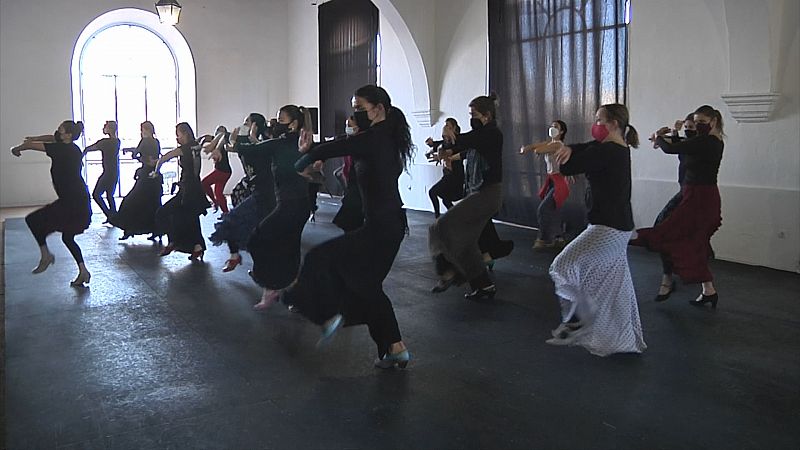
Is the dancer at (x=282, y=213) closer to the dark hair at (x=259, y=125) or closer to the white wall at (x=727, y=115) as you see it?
the dark hair at (x=259, y=125)

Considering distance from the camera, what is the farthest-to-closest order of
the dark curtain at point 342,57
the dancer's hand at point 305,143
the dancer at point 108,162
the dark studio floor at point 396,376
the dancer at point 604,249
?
the dark curtain at point 342,57, the dancer at point 108,162, the dancer at point 604,249, the dancer's hand at point 305,143, the dark studio floor at point 396,376

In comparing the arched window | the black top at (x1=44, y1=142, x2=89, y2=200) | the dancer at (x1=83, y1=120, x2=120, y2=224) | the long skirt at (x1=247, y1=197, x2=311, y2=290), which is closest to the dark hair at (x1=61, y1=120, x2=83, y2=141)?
the black top at (x1=44, y1=142, x2=89, y2=200)

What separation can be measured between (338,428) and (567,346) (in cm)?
177

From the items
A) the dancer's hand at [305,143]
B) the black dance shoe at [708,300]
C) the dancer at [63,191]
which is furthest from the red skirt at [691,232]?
the dancer at [63,191]

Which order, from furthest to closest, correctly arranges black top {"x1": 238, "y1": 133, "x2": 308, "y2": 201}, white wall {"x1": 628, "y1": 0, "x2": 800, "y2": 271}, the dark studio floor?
white wall {"x1": 628, "y1": 0, "x2": 800, "y2": 271}
black top {"x1": 238, "y1": 133, "x2": 308, "y2": 201}
the dark studio floor

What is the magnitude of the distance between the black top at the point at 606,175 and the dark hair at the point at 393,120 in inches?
34.4

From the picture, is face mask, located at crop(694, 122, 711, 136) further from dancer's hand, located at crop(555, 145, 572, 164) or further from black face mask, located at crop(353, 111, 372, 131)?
black face mask, located at crop(353, 111, 372, 131)

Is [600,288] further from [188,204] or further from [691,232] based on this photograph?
[188,204]

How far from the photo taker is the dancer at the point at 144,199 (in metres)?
Answer: 8.00

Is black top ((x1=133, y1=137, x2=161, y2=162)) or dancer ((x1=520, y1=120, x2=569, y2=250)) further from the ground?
black top ((x1=133, y1=137, x2=161, y2=162))

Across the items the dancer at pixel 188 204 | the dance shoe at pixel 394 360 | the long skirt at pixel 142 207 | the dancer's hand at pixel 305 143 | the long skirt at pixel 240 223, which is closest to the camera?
the dancer's hand at pixel 305 143

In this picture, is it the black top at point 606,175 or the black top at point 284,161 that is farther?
the black top at point 284,161

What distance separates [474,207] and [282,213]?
4.51 ft

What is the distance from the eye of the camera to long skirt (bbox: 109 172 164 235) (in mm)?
7996
